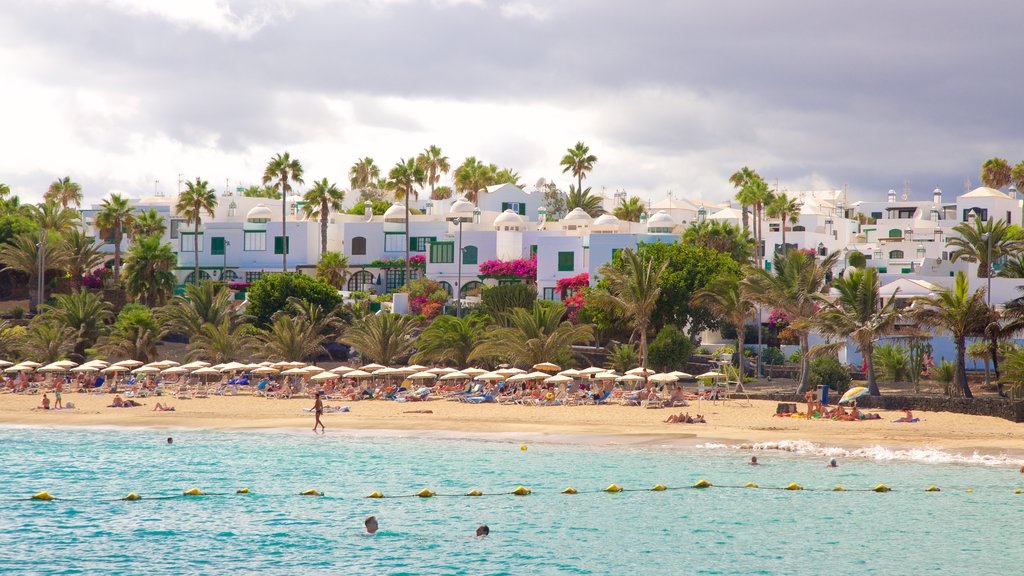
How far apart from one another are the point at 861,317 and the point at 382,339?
74.2ft

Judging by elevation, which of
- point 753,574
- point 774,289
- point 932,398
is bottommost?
point 753,574

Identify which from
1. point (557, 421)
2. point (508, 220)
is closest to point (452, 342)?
point (557, 421)

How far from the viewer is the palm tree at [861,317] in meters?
39.3

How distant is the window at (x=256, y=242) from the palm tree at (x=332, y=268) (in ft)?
19.0

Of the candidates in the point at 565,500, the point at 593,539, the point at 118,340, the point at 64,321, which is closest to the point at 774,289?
the point at 565,500

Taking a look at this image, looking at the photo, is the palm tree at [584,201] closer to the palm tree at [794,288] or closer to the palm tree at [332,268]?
the palm tree at [332,268]

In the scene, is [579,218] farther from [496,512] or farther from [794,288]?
[496,512]

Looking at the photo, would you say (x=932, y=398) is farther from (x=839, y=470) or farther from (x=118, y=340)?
(x=118, y=340)

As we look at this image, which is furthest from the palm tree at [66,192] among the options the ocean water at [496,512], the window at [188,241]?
the ocean water at [496,512]

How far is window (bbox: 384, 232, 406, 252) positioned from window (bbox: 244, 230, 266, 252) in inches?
356

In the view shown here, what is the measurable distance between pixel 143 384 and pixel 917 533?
37444 millimetres

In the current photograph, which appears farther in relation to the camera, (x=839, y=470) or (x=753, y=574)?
(x=839, y=470)

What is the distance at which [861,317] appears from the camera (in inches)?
1571

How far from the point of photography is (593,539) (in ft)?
72.2
